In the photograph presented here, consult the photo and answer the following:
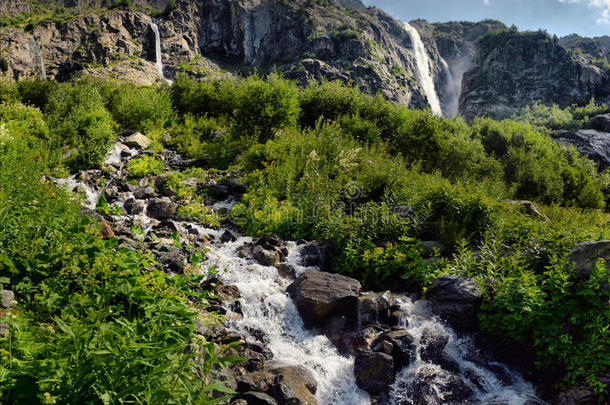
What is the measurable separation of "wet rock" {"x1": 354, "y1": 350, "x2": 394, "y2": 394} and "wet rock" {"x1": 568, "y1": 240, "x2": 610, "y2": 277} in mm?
3579

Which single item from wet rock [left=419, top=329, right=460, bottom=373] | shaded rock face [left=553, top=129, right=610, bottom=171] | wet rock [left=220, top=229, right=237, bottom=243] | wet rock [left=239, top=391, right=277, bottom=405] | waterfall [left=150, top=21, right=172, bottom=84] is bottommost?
wet rock [left=419, top=329, right=460, bottom=373]

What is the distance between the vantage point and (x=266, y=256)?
7520 mm

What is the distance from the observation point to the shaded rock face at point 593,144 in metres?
28.8

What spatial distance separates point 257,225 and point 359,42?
10774 cm

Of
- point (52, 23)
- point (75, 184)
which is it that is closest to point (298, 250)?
point (75, 184)

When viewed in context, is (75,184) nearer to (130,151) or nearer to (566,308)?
(130,151)

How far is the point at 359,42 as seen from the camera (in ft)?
334

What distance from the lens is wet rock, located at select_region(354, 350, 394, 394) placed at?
16.3 feet

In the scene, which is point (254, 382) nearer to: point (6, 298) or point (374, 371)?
point (374, 371)

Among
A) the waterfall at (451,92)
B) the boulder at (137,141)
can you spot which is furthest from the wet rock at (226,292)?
the waterfall at (451,92)

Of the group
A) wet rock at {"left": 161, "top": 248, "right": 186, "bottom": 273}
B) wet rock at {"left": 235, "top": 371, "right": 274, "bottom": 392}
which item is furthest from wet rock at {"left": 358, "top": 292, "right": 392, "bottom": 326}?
wet rock at {"left": 161, "top": 248, "right": 186, "bottom": 273}

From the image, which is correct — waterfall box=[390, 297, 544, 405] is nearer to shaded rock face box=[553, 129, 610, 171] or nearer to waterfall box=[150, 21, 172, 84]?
shaded rock face box=[553, 129, 610, 171]

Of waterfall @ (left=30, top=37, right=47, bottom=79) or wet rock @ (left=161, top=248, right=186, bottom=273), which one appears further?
waterfall @ (left=30, top=37, right=47, bottom=79)

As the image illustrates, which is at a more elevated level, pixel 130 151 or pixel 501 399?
pixel 130 151
